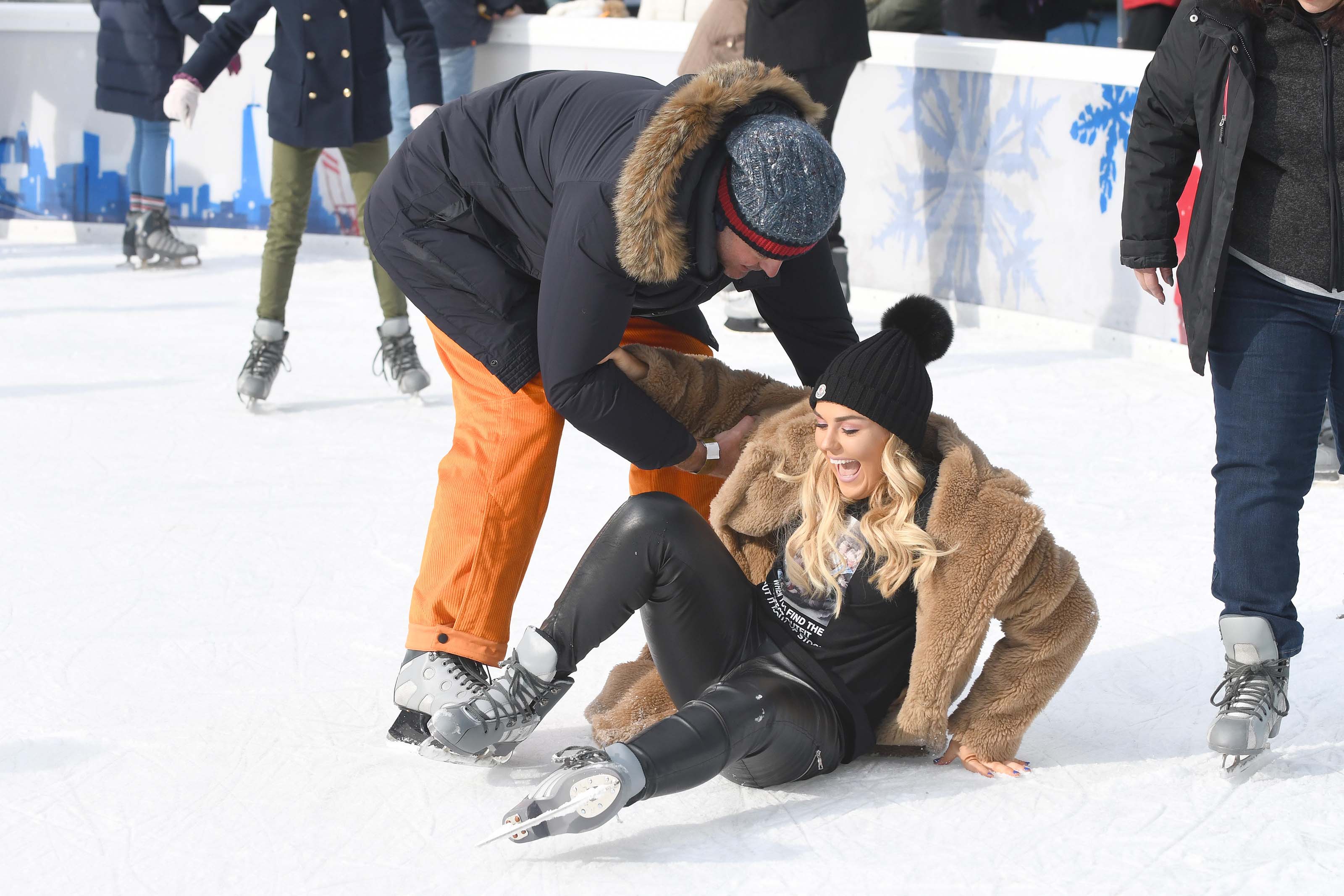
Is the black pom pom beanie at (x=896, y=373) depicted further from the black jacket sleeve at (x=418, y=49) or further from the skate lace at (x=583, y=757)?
the black jacket sleeve at (x=418, y=49)

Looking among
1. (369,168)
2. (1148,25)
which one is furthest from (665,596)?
(1148,25)

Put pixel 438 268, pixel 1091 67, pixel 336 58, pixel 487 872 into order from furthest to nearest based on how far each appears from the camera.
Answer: pixel 1091 67, pixel 336 58, pixel 438 268, pixel 487 872

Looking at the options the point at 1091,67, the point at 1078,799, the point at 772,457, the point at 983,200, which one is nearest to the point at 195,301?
the point at 983,200

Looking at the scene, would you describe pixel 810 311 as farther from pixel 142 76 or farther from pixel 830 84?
pixel 142 76

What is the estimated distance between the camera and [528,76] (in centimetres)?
257

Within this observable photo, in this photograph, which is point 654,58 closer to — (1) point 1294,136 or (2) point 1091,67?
(2) point 1091,67

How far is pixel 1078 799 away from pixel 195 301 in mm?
4967

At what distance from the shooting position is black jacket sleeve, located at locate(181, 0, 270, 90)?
195 inches

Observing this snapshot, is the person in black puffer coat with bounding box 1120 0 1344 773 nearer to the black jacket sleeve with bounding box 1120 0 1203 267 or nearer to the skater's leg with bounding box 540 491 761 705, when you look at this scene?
the black jacket sleeve with bounding box 1120 0 1203 267

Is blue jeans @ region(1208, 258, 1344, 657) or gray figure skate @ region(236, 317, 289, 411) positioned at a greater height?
blue jeans @ region(1208, 258, 1344, 657)

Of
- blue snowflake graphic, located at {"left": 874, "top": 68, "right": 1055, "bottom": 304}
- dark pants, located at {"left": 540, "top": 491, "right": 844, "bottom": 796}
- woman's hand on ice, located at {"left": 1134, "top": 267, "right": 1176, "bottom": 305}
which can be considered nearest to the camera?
dark pants, located at {"left": 540, "top": 491, "right": 844, "bottom": 796}

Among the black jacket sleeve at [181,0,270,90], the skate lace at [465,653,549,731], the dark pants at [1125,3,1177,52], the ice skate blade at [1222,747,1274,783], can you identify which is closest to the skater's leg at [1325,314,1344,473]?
the ice skate blade at [1222,747,1274,783]

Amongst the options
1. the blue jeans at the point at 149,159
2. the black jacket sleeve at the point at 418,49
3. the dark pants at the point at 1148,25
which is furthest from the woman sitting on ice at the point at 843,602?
the blue jeans at the point at 149,159

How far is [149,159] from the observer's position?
23.1 ft
